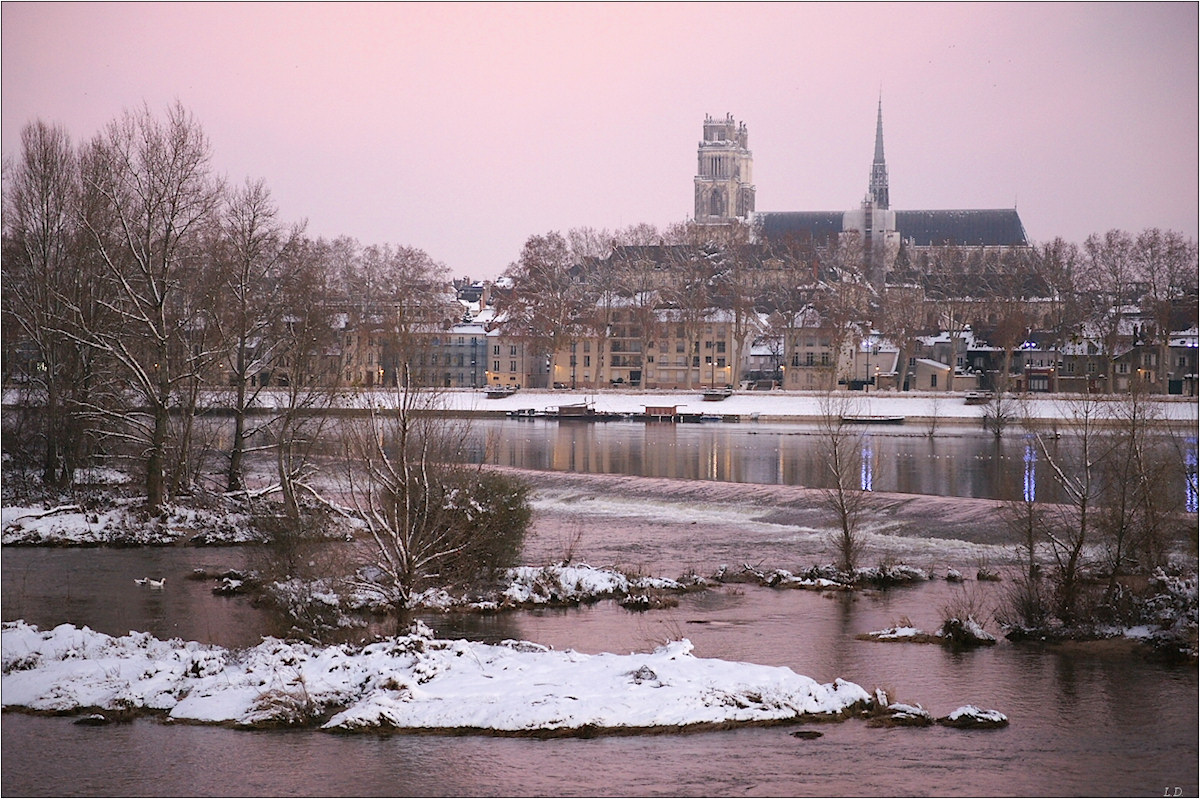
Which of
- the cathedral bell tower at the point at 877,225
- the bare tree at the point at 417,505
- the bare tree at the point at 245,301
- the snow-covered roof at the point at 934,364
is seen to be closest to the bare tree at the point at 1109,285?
the snow-covered roof at the point at 934,364

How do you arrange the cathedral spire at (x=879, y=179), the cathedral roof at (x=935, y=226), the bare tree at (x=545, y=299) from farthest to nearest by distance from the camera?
the cathedral spire at (x=879, y=179) < the cathedral roof at (x=935, y=226) < the bare tree at (x=545, y=299)

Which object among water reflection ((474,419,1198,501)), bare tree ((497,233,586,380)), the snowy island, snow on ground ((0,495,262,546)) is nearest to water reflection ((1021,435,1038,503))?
water reflection ((474,419,1198,501))

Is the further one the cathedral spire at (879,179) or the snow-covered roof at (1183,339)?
the cathedral spire at (879,179)

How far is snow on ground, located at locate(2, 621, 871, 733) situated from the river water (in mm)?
325

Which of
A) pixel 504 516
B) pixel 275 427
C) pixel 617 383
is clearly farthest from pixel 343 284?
pixel 504 516

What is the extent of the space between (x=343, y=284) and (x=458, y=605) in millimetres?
76783

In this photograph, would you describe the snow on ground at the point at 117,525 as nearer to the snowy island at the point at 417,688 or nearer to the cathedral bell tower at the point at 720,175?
the snowy island at the point at 417,688

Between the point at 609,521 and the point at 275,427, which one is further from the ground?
the point at 275,427

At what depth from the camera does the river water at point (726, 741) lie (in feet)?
34.6

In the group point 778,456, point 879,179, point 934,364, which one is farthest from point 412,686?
point 879,179

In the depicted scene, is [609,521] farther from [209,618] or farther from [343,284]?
[343,284]

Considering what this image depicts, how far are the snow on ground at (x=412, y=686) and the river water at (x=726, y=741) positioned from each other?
32 cm

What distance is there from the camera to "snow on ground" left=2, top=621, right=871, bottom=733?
12.0m

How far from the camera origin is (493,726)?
38.8 ft
